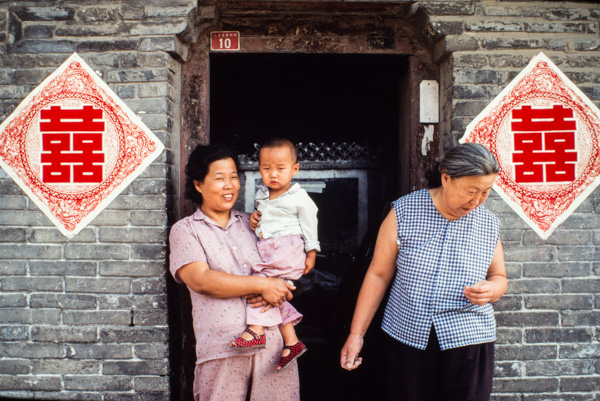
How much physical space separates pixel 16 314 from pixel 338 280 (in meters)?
2.92

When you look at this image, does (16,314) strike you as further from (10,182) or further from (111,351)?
(10,182)

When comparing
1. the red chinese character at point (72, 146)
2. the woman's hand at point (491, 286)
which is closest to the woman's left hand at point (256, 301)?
the woman's hand at point (491, 286)

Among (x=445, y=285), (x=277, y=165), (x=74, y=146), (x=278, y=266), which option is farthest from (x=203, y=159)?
(x=445, y=285)

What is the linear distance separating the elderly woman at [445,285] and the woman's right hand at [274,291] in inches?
17.7

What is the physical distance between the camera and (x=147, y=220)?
8.14 ft

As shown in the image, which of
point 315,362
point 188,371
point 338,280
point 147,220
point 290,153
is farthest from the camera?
point 338,280

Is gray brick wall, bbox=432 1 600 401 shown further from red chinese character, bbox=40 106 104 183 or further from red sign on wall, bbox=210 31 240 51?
red chinese character, bbox=40 106 104 183

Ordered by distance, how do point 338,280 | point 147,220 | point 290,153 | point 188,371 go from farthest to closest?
point 338,280
point 188,371
point 147,220
point 290,153

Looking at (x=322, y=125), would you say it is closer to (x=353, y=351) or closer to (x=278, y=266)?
(x=278, y=266)

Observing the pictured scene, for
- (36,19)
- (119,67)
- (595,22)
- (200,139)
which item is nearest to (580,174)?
(595,22)

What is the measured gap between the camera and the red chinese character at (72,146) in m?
2.49

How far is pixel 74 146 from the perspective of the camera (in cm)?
250

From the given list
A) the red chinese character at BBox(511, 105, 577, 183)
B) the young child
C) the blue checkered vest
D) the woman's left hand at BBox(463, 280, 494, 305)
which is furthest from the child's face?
the red chinese character at BBox(511, 105, 577, 183)

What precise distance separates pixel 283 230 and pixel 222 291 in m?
0.47
